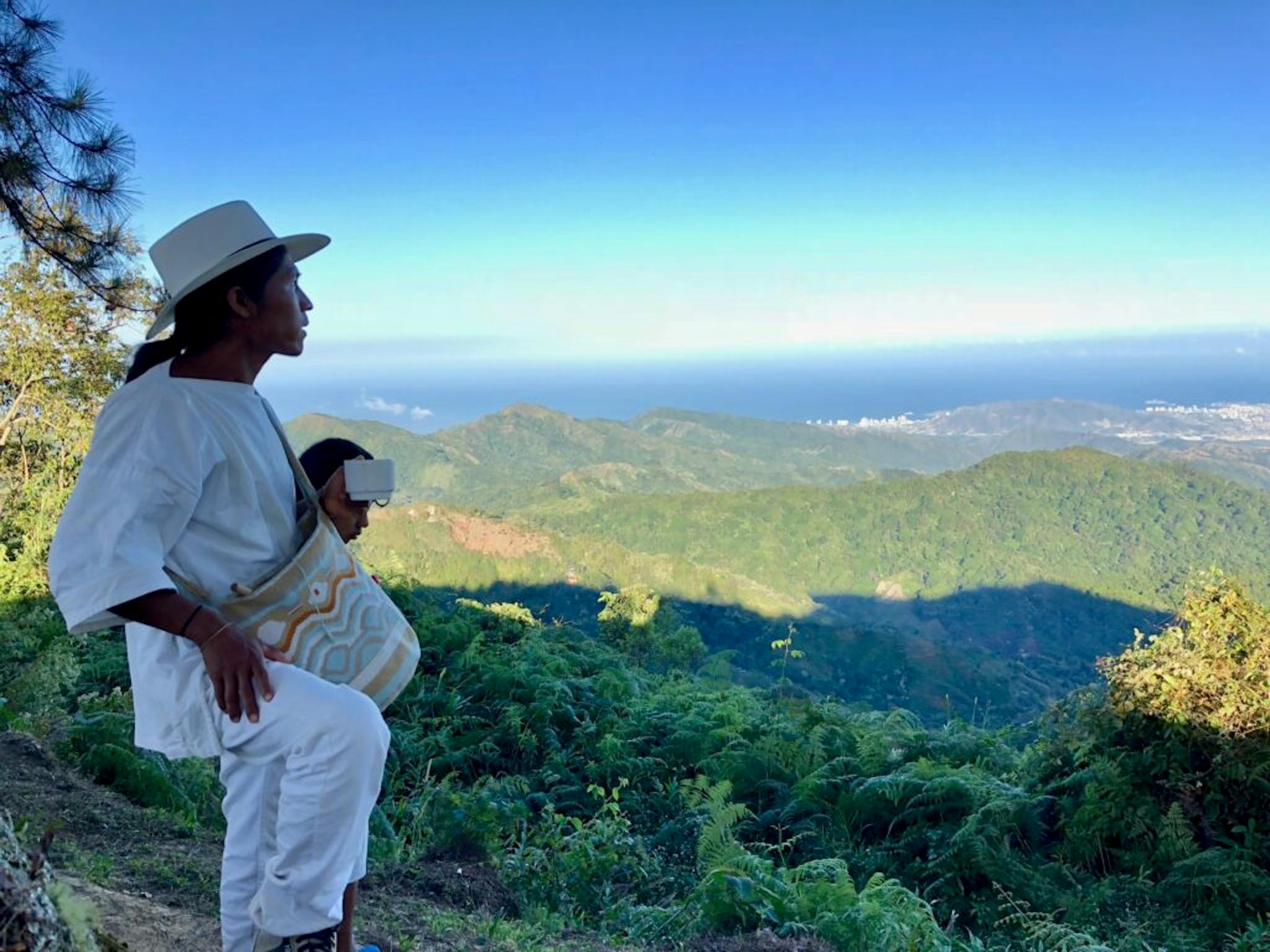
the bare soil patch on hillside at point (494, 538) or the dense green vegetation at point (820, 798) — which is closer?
the dense green vegetation at point (820, 798)

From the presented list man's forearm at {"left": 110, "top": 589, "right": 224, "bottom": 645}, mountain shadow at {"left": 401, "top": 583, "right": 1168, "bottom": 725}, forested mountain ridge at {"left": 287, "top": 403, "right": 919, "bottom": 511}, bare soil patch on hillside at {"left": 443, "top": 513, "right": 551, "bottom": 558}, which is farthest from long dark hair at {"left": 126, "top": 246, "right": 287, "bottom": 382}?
forested mountain ridge at {"left": 287, "top": 403, "right": 919, "bottom": 511}

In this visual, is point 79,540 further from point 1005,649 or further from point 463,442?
point 463,442

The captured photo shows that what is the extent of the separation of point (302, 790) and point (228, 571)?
0.43 metres

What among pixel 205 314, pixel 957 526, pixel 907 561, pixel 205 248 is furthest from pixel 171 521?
pixel 957 526

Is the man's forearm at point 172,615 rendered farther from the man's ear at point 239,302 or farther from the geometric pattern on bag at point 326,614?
the man's ear at point 239,302

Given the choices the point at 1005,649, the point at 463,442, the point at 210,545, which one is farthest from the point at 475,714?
the point at 463,442

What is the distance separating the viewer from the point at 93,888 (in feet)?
8.13

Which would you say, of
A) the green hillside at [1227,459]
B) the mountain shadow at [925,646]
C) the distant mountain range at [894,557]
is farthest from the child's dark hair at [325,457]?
the green hillside at [1227,459]

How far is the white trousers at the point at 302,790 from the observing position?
1.54 metres

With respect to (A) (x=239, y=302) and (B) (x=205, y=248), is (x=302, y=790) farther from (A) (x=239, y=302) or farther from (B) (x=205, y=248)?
(B) (x=205, y=248)

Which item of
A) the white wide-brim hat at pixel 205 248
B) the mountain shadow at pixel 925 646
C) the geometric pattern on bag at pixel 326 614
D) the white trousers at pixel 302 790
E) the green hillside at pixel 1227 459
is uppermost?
the white wide-brim hat at pixel 205 248

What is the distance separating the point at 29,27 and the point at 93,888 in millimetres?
3872

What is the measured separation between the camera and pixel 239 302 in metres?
1.71

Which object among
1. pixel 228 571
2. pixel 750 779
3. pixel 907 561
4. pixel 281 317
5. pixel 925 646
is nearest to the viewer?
pixel 228 571
